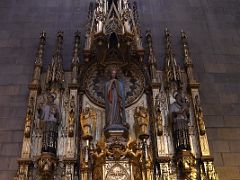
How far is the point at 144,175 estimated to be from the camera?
8.02 m

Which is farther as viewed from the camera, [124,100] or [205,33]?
[205,33]

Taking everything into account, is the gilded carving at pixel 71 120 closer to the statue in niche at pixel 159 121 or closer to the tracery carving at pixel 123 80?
the tracery carving at pixel 123 80

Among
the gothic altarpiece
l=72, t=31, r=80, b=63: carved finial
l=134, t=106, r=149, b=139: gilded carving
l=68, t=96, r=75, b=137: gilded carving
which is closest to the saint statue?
the gothic altarpiece

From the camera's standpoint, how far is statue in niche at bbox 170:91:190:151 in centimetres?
847

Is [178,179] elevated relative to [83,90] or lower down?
lower down

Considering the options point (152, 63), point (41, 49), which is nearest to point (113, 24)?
point (152, 63)

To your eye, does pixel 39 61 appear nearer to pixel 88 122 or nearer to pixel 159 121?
pixel 88 122

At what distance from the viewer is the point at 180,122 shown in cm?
870

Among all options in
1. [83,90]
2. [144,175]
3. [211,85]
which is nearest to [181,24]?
[211,85]

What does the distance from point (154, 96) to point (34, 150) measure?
348 cm

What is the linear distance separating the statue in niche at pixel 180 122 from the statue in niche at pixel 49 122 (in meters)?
2.99

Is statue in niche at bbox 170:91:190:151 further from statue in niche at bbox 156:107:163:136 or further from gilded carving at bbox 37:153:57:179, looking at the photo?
gilded carving at bbox 37:153:57:179

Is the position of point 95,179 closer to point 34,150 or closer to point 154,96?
point 34,150

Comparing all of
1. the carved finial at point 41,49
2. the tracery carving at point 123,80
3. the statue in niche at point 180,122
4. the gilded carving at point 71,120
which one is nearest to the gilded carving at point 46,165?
the gilded carving at point 71,120
